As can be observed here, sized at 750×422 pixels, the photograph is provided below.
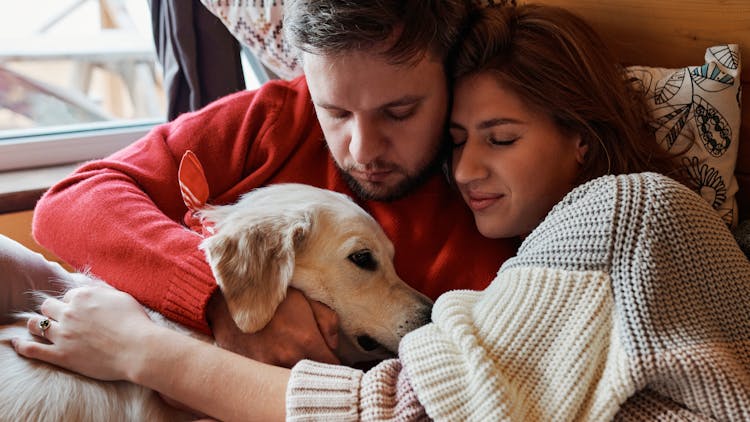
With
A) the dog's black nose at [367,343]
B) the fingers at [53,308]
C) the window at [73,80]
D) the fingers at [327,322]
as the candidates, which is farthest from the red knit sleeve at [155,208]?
the window at [73,80]

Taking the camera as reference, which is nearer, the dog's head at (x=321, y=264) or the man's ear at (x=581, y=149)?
the dog's head at (x=321, y=264)

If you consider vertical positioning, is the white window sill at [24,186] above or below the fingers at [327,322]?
below

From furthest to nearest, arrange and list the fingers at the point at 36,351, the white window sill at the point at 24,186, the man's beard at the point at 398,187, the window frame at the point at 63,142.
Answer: the window frame at the point at 63,142
the white window sill at the point at 24,186
the man's beard at the point at 398,187
the fingers at the point at 36,351

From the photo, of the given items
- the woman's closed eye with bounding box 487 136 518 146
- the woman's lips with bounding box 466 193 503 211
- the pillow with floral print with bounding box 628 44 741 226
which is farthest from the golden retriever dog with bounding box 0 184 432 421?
the pillow with floral print with bounding box 628 44 741 226

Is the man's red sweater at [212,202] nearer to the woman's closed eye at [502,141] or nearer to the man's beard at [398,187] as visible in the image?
the man's beard at [398,187]

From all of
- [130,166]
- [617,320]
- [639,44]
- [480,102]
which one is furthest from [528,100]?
[130,166]

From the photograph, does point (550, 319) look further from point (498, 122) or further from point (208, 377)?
point (208, 377)

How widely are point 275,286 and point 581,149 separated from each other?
0.69 metres

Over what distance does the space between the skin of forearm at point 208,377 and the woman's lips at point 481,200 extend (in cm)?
54

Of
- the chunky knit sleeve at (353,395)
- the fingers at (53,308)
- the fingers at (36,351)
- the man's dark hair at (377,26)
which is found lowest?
the fingers at (36,351)

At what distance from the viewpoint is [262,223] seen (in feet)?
4.08

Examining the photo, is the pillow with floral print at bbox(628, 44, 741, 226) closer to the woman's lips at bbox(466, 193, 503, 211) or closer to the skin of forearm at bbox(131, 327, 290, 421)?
the woman's lips at bbox(466, 193, 503, 211)

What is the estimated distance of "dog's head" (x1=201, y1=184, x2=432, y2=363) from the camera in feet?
3.90

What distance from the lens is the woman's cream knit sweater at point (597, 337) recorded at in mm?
884
